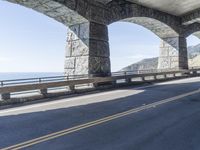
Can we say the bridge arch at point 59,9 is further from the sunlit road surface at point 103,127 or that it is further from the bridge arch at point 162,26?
the sunlit road surface at point 103,127

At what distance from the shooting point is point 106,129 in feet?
28.5

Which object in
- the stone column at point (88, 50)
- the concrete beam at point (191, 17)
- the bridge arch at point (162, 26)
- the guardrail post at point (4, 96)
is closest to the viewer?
the guardrail post at point (4, 96)

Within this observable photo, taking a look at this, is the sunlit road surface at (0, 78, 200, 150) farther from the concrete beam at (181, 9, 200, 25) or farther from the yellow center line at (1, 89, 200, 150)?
the concrete beam at (181, 9, 200, 25)

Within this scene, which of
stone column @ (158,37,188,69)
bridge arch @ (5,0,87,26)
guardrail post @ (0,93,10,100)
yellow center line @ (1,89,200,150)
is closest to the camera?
yellow center line @ (1,89,200,150)

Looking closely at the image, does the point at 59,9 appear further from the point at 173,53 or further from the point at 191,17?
the point at 173,53

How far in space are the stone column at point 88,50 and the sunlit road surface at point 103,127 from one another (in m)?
9.76

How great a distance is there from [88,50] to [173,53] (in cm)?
1970

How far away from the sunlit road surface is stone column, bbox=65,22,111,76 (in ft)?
32.0

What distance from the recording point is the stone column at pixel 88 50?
74.8 ft

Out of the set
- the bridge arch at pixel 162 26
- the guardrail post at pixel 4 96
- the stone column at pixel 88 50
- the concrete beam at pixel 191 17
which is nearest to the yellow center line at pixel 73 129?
the guardrail post at pixel 4 96

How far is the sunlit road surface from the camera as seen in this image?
7.20 metres

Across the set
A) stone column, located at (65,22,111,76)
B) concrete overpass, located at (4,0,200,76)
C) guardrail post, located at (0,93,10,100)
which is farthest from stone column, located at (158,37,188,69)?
guardrail post, located at (0,93,10,100)

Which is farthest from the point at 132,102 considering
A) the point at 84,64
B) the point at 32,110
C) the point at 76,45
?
the point at 76,45

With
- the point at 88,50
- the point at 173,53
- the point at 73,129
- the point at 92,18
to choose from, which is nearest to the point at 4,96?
the point at 73,129
